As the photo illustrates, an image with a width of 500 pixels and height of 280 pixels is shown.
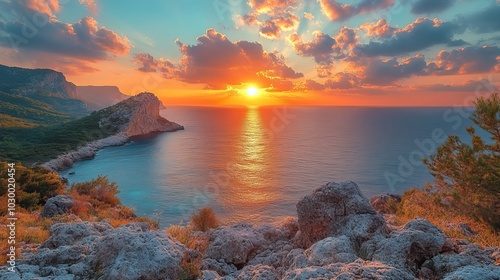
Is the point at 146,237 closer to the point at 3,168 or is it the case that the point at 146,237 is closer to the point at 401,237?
Result: the point at 401,237

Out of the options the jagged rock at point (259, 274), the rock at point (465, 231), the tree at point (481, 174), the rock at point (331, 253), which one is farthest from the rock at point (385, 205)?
the jagged rock at point (259, 274)

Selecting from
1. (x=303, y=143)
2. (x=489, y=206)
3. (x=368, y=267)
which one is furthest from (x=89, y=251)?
(x=303, y=143)

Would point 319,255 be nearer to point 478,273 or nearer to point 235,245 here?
point 478,273

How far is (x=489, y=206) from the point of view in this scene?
52.3ft

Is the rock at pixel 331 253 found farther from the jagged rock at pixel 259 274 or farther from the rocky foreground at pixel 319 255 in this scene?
the jagged rock at pixel 259 274

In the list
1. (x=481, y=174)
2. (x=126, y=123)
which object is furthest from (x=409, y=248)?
(x=126, y=123)

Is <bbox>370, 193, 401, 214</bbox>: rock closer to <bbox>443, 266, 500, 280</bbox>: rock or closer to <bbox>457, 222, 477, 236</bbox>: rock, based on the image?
<bbox>457, 222, 477, 236</bbox>: rock

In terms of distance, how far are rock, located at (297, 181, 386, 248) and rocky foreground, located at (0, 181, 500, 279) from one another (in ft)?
0.12

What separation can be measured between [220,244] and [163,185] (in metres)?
51.7

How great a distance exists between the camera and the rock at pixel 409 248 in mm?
7055

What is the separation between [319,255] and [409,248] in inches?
98.0

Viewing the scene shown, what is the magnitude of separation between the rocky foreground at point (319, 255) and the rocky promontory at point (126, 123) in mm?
86567

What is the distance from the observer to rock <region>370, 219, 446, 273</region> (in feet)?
23.1

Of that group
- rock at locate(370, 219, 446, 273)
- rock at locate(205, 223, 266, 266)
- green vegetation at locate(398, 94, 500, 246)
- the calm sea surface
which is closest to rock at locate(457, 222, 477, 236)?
green vegetation at locate(398, 94, 500, 246)
